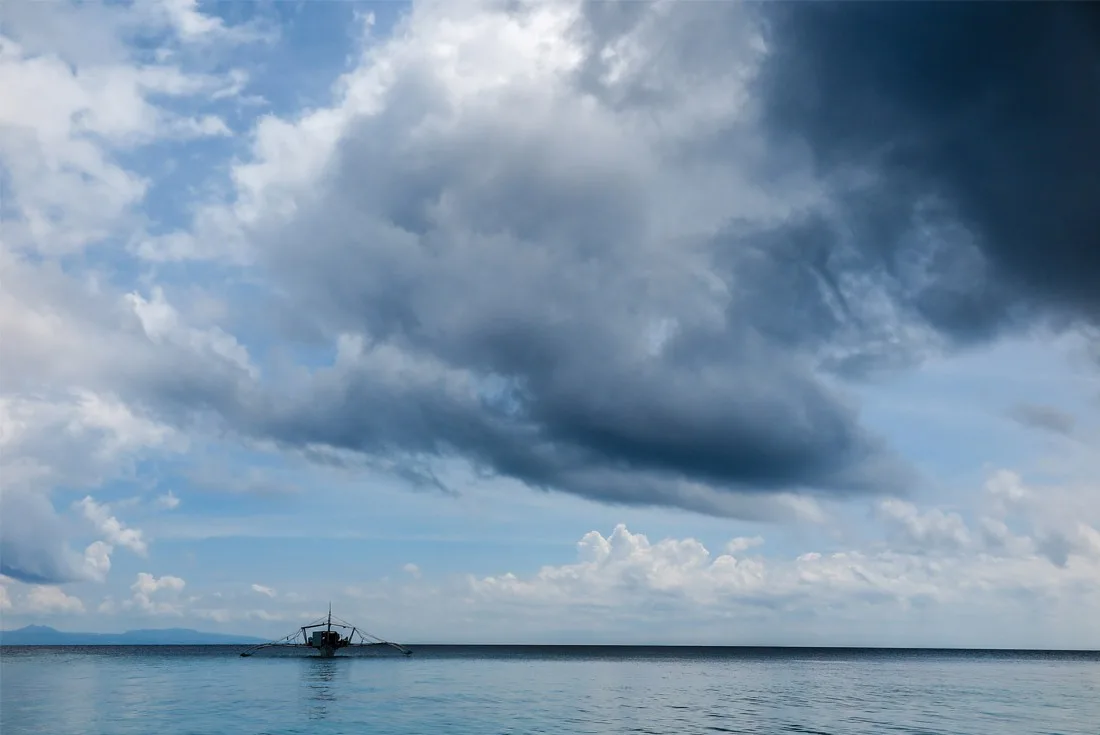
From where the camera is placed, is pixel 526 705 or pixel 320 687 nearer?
pixel 526 705

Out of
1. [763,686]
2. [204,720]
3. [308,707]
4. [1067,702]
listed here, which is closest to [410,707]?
[308,707]

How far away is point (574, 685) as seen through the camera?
110875 mm

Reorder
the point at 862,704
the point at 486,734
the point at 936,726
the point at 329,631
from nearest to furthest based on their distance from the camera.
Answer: the point at 486,734 < the point at 936,726 < the point at 862,704 < the point at 329,631

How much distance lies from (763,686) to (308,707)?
62170 mm

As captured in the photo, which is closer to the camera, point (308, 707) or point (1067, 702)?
point (308, 707)

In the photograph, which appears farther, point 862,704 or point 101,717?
point 862,704

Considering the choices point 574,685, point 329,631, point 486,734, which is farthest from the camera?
point 329,631

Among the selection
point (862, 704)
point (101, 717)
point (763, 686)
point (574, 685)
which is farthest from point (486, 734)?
point (763, 686)

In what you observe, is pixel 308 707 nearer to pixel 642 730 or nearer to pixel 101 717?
pixel 101 717

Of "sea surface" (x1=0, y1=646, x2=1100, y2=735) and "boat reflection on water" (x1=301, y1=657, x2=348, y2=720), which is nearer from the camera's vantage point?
"sea surface" (x1=0, y1=646, x2=1100, y2=735)

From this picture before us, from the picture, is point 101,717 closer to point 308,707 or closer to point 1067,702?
point 308,707

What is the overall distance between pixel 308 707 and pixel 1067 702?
258ft

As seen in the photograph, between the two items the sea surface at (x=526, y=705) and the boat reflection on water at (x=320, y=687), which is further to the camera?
the boat reflection on water at (x=320, y=687)

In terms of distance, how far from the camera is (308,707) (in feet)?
260
